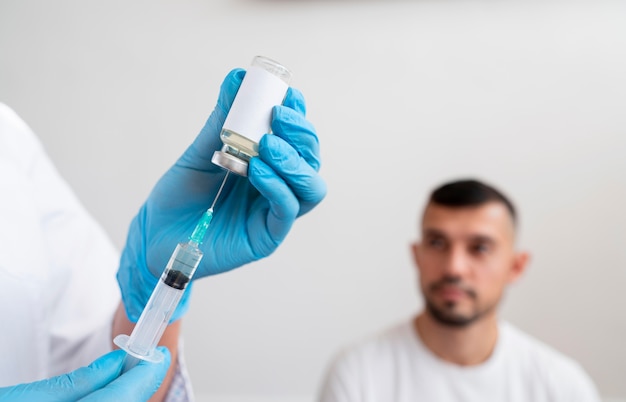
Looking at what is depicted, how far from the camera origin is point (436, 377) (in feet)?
5.64

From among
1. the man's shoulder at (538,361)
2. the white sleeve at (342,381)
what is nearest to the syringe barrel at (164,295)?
the white sleeve at (342,381)

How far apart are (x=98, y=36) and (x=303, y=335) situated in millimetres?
1218

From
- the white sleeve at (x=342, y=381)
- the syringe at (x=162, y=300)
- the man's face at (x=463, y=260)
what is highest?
the man's face at (x=463, y=260)

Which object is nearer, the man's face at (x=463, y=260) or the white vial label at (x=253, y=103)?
the white vial label at (x=253, y=103)

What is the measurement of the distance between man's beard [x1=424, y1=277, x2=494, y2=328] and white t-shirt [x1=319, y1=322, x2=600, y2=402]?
0.10 meters

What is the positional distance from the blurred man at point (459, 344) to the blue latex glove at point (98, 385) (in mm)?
1014

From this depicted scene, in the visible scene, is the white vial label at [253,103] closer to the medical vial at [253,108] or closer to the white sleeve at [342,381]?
the medical vial at [253,108]

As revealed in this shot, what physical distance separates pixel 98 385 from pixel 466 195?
133 centimetres

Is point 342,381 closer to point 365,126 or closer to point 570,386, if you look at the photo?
point 570,386

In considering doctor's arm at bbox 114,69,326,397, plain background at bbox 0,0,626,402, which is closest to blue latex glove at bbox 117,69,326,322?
doctor's arm at bbox 114,69,326,397

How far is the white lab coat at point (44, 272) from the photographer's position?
90 cm

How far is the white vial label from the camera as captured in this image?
0.79 meters

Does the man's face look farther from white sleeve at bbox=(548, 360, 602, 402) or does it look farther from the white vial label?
the white vial label

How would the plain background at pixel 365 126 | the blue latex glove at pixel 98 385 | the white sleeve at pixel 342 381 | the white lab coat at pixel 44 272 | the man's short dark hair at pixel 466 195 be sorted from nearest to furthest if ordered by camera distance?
the blue latex glove at pixel 98 385, the white lab coat at pixel 44 272, the white sleeve at pixel 342 381, the man's short dark hair at pixel 466 195, the plain background at pixel 365 126
